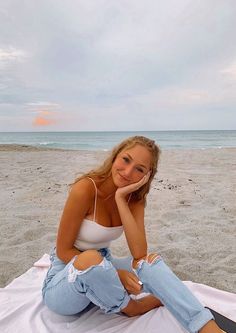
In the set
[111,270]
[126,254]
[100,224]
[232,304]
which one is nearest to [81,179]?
[100,224]

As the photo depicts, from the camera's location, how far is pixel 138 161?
7.73ft

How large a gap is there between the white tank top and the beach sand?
2.49ft

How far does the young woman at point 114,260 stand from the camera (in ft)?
6.39

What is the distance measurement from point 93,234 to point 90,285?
0.43 m

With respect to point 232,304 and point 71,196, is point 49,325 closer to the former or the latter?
point 71,196

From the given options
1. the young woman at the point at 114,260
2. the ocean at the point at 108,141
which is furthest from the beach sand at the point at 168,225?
the ocean at the point at 108,141

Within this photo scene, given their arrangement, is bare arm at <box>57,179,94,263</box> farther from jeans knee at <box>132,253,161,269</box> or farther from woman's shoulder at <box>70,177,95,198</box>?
jeans knee at <box>132,253,161,269</box>

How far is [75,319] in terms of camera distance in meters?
2.36

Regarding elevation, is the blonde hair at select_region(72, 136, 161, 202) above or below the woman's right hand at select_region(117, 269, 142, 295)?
above

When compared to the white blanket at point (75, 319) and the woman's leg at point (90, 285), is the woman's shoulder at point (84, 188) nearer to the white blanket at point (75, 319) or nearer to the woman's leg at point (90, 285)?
the woman's leg at point (90, 285)

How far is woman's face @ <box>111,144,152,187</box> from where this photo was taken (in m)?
2.36

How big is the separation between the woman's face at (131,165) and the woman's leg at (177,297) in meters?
0.63

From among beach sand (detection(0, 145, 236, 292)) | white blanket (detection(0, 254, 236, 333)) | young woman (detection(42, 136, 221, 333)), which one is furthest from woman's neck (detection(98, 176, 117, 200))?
white blanket (detection(0, 254, 236, 333))

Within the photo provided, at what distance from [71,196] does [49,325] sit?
0.88 metres
